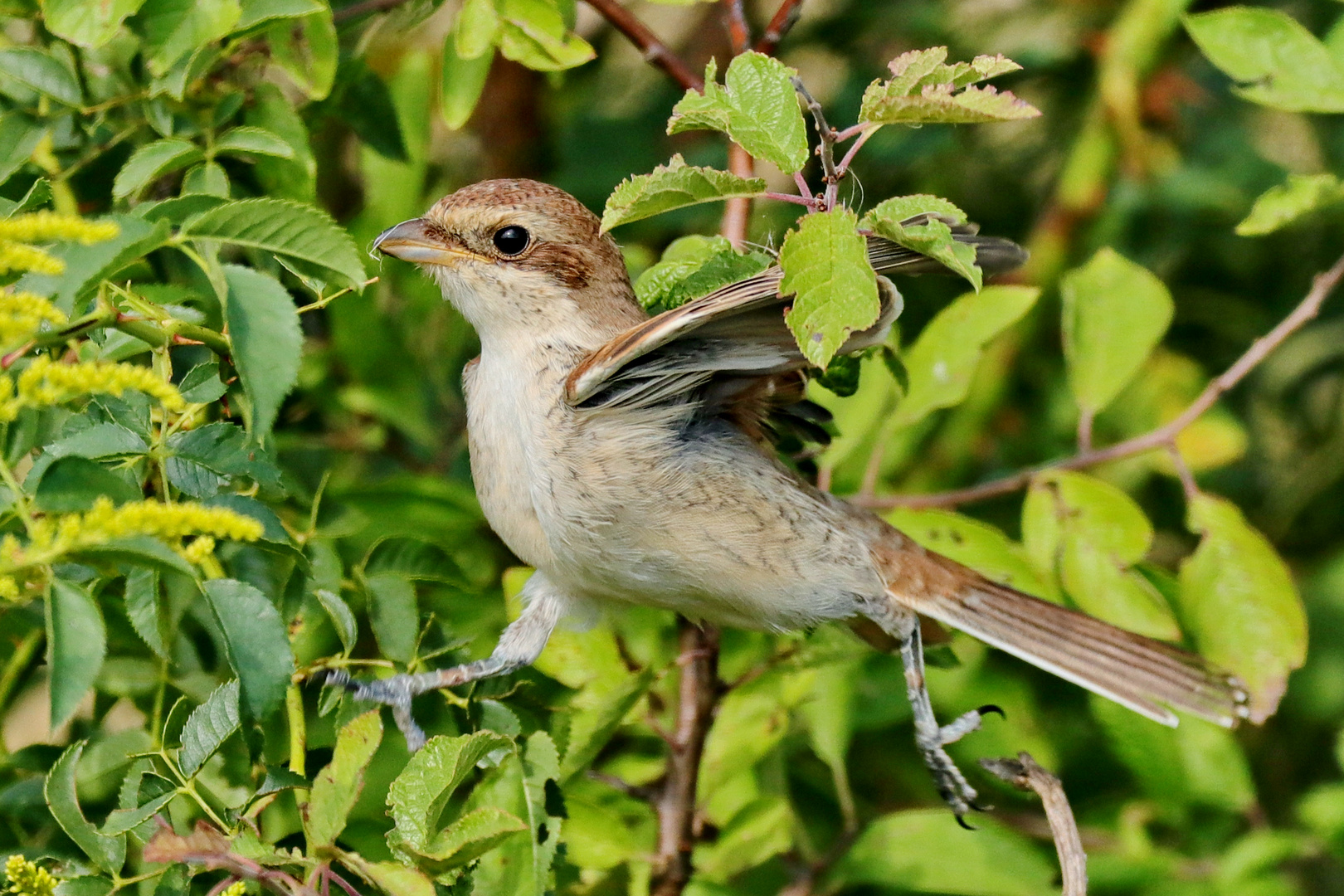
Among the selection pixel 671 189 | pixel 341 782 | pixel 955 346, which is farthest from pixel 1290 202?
pixel 341 782

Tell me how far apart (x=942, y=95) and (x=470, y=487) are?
2.01m

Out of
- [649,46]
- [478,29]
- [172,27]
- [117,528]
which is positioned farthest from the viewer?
[649,46]


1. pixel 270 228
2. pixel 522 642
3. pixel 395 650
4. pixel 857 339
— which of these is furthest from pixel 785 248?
pixel 522 642

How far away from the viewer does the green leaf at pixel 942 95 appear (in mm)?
1828

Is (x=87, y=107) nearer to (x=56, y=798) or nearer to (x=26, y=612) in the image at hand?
(x=26, y=612)

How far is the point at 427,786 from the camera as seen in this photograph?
1.94 metres

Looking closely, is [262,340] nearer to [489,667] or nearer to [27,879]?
[27,879]

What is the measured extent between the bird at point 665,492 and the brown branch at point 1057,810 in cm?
53

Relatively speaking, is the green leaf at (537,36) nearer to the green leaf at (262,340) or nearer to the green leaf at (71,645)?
the green leaf at (262,340)

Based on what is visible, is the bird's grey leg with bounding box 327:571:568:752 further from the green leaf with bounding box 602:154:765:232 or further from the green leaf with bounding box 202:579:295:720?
the green leaf with bounding box 602:154:765:232

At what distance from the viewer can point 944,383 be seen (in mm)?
3188

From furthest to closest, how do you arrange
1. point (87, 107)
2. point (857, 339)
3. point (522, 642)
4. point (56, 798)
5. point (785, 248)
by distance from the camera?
point (522, 642) < point (87, 107) < point (857, 339) < point (56, 798) < point (785, 248)

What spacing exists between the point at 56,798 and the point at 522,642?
1026mm

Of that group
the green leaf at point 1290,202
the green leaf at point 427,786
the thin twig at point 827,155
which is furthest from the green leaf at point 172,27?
the green leaf at point 1290,202
